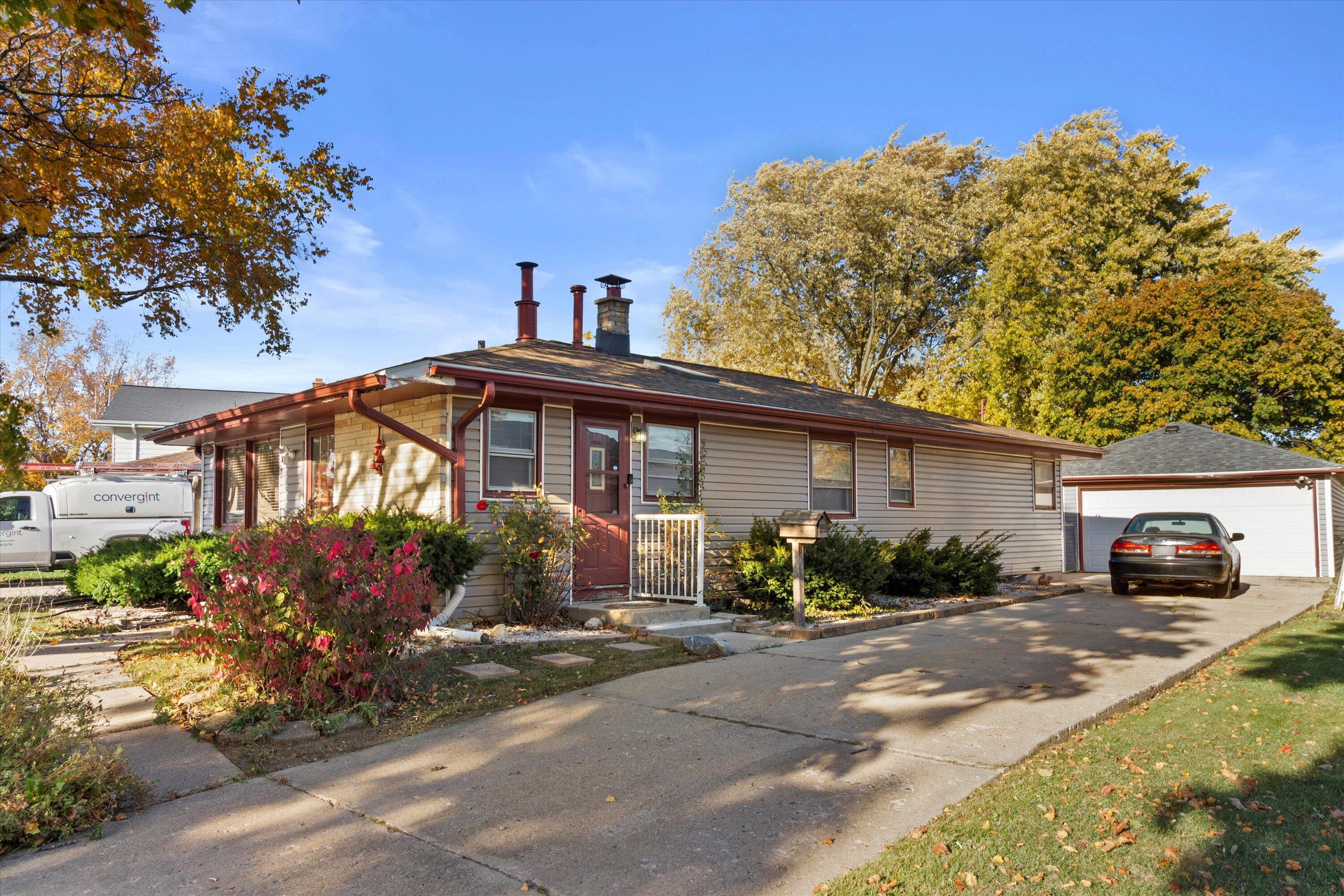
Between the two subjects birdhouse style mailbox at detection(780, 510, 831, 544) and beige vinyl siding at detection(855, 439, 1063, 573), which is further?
beige vinyl siding at detection(855, 439, 1063, 573)

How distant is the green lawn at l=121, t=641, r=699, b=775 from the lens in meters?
5.01

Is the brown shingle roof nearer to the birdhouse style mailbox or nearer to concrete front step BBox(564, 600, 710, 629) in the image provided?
the birdhouse style mailbox

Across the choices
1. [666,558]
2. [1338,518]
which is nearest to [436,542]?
[666,558]

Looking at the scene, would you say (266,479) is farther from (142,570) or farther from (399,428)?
(399,428)

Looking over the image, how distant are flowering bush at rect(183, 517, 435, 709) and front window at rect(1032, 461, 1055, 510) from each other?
1613cm

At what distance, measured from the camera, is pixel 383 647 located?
574cm

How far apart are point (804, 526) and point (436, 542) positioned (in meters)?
3.88

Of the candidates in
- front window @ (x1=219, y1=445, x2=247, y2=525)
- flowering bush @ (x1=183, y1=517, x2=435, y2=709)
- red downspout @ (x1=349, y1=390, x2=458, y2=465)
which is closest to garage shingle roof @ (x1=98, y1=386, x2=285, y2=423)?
front window @ (x1=219, y1=445, x2=247, y2=525)

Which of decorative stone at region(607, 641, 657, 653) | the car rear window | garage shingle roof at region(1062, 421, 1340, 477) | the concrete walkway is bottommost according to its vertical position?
the concrete walkway

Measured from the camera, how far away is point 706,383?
44.3ft

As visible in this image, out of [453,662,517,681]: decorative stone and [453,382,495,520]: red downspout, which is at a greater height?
[453,382,495,520]: red downspout

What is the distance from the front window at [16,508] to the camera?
15.9m

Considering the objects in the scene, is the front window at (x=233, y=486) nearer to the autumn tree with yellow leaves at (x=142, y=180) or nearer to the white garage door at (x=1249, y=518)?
the autumn tree with yellow leaves at (x=142, y=180)

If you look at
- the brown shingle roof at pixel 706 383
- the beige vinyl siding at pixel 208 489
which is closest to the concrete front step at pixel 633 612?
the brown shingle roof at pixel 706 383
